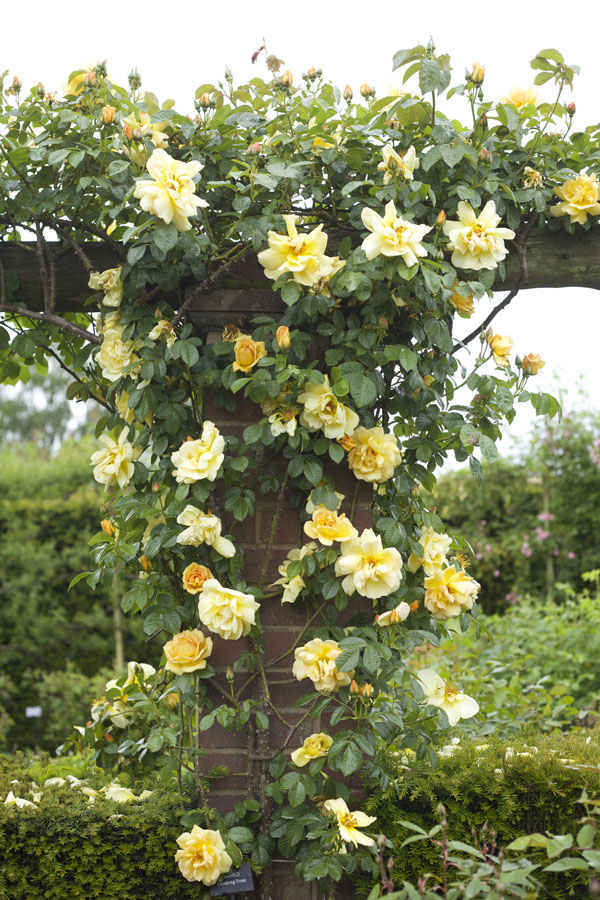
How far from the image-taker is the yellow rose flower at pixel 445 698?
6.88 ft

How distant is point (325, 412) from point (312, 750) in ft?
2.70

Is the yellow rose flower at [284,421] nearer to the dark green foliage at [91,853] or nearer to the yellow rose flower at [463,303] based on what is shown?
the yellow rose flower at [463,303]

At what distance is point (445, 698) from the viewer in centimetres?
212

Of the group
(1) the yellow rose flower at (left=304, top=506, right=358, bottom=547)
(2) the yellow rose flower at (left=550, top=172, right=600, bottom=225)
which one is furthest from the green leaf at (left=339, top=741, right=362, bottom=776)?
(2) the yellow rose flower at (left=550, top=172, right=600, bottom=225)

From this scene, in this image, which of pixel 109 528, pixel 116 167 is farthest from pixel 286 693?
pixel 116 167

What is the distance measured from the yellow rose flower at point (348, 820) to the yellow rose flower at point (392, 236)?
1.29 m

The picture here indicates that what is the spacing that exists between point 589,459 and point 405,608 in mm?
4873

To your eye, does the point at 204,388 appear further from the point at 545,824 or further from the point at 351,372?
the point at 545,824

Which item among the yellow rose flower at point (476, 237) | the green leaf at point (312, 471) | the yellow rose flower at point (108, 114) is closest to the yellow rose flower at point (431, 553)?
the green leaf at point (312, 471)

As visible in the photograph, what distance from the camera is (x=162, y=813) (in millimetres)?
2111

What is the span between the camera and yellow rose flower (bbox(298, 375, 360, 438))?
199 cm

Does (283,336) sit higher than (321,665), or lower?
higher

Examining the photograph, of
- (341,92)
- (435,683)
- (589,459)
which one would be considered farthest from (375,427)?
(589,459)

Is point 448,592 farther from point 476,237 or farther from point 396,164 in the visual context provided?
point 396,164
